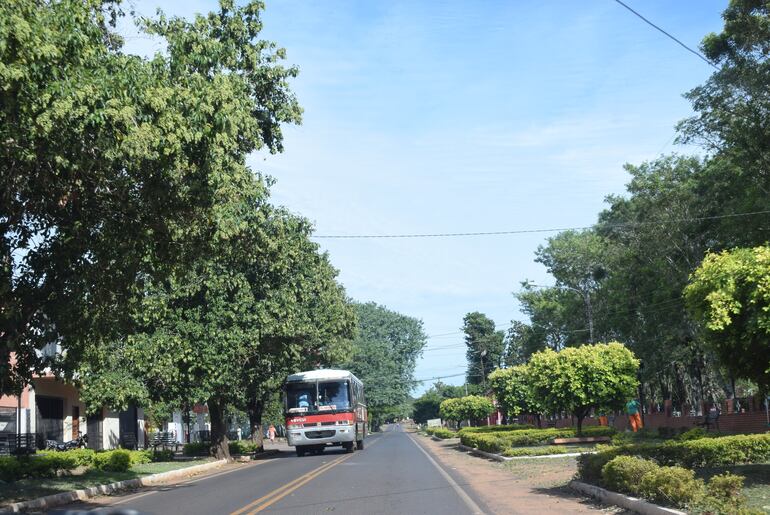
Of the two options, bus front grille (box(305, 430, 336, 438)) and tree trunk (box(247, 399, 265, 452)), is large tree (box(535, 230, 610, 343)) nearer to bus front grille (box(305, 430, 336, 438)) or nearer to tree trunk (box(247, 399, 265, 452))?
tree trunk (box(247, 399, 265, 452))

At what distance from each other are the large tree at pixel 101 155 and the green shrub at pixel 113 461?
23.7 ft

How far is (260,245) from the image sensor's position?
71.3ft

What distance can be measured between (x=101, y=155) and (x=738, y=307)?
9.89m

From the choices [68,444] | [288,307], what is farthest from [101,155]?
[68,444]

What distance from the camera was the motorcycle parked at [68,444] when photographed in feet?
114

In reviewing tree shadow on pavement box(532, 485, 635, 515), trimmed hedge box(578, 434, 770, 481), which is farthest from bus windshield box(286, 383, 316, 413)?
trimmed hedge box(578, 434, 770, 481)

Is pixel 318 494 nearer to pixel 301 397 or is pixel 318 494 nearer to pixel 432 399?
pixel 301 397

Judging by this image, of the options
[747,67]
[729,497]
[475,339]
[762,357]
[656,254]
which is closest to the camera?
[729,497]

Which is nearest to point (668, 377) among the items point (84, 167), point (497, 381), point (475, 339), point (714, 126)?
point (497, 381)

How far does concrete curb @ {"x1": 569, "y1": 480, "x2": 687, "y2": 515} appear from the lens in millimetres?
10855

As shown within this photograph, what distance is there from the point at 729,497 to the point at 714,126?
85.7 feet

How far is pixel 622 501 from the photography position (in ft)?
41.8

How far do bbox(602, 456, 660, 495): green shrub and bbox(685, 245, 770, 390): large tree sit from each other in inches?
88.9

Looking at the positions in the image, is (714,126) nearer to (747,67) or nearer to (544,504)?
(747,67)
